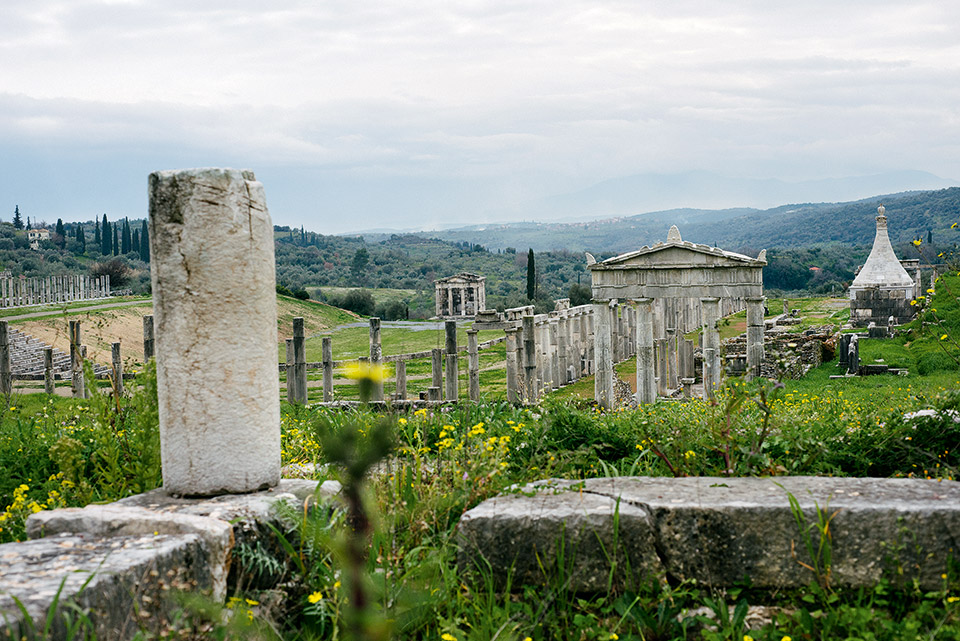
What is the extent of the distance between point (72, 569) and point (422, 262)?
116m

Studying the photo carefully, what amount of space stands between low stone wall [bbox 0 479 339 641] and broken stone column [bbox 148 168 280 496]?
224 mm

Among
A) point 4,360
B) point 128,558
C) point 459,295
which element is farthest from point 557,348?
point 459,295

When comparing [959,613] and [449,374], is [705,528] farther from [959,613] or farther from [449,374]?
Answer: [449,374]

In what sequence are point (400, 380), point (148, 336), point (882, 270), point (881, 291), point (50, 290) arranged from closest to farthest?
point (148, 336) → point (400, 380) → point (881, 291) → point (882, 270) → point (50, 290)

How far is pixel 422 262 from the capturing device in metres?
120

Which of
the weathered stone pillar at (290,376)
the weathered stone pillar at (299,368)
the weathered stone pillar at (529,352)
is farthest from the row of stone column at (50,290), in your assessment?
the weathered stone pillar at (529,352)

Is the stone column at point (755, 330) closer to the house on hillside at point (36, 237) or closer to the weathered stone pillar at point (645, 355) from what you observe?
the weathered stone pillar at point (645, 355)

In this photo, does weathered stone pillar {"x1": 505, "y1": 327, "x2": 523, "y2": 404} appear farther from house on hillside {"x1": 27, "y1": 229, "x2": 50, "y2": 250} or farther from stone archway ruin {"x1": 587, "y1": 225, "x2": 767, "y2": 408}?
house on hillside {"x1": 27, "y1": 229, "x2": 50, "y2": 250}

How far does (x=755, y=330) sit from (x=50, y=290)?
42372 millimetres

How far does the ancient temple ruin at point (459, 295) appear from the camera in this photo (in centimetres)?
6769

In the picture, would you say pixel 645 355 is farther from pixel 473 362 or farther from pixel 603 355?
pixel 473 362

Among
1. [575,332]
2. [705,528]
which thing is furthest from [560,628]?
[575,332]

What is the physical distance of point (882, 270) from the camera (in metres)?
38.0

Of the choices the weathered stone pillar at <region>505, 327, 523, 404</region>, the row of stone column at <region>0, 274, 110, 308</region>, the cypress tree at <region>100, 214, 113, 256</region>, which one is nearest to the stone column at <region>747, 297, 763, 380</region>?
the weathered stone pillar at <region>505, 327, 523, 404</region>
